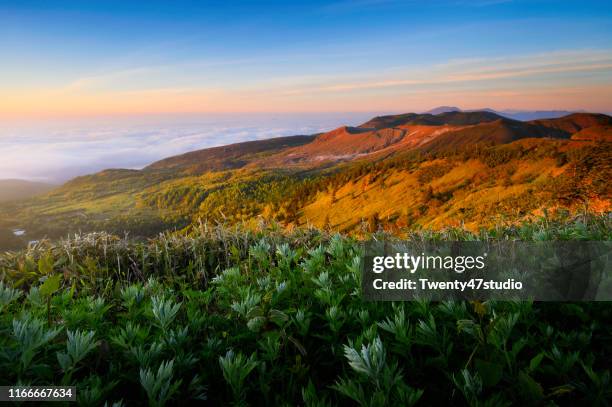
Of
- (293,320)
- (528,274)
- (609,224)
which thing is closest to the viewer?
(293,320)

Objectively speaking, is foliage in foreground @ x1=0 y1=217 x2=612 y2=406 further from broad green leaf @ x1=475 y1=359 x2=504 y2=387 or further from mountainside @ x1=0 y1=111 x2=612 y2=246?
mountainside @ x1=0 y1=111 x2=612 y2=246

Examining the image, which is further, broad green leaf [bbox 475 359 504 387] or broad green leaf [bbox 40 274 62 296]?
broad green leaf [bbox 40 274 62 296]

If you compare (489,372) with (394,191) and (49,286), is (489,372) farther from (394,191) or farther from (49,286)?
(394,191)

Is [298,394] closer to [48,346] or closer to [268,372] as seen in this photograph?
[268,372]

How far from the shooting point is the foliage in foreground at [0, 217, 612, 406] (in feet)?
4.69

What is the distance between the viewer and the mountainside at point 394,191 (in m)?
7.19

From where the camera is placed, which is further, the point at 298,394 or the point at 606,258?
the point at 606,258

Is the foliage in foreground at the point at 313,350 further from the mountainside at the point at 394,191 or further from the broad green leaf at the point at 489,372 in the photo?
the mountainside at the point at 394,191

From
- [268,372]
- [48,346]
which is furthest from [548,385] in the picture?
[48,346]

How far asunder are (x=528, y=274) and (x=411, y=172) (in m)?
7.06

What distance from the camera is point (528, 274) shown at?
7.70ft

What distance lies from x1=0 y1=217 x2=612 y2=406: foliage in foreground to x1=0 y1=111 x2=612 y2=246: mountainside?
233cm

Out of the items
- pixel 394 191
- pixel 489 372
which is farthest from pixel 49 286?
pixel 394 191

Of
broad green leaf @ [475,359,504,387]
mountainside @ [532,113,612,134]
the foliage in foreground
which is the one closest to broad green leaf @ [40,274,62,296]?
the foliage in foreground
